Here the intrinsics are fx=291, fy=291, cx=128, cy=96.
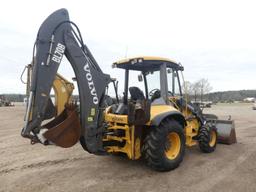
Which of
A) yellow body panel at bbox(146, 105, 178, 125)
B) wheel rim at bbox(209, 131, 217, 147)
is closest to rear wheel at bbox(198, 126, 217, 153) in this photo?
wheel rim at bbox(209, 131, 217, 147)

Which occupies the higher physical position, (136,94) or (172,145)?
(136,94)

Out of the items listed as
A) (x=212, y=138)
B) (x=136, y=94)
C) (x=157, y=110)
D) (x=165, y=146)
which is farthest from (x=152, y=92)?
(x=212, y=138)

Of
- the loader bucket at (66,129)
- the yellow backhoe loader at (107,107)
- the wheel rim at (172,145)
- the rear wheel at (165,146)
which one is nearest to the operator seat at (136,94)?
the yellow backhoe loader at (107,107)

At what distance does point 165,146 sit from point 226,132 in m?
3.15

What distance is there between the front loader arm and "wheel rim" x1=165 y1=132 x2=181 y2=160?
141 cm

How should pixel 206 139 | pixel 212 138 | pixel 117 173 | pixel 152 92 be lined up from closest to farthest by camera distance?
1. pixel 117 173
2. pixel 152 92
3. pixel 206 139
4. pixel 212 138

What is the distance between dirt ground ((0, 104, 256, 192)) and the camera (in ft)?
15.1

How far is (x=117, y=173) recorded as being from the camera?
17.3ft

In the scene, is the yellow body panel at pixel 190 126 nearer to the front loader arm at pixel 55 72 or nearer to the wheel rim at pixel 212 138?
the wheel rim at pixel 212 138

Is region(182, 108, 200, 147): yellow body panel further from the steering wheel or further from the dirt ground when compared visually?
the steering wheel

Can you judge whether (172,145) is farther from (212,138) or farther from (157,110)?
(212,138)

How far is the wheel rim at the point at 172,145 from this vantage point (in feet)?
18.4

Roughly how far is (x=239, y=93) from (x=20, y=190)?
76.4 meters

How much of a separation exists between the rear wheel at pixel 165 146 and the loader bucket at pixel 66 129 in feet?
4.36
